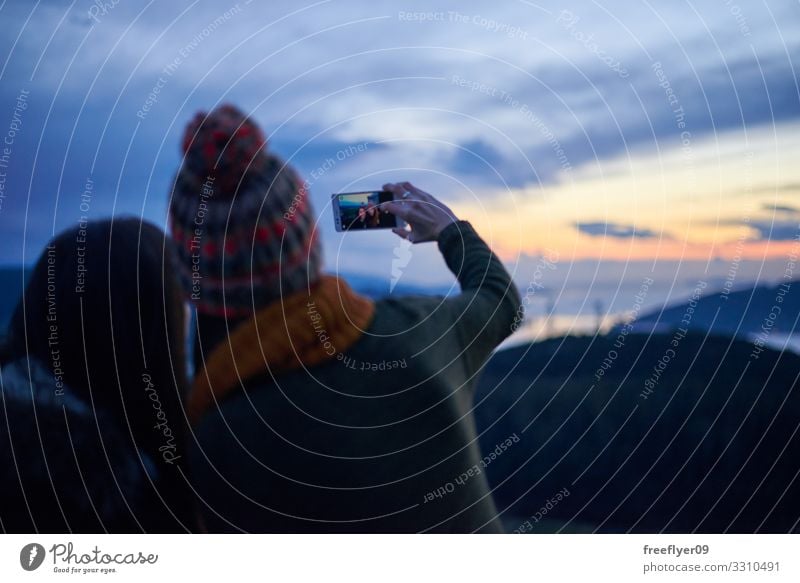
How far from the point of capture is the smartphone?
144 centimetres

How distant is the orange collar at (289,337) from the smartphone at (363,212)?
0.47ft

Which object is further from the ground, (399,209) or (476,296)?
(399,209)

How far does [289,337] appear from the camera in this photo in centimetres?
131

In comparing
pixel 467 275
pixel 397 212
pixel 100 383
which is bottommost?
pixel 100 383

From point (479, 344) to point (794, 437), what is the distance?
24.0 inches

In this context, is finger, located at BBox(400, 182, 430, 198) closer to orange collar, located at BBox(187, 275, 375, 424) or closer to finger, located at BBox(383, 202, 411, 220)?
finger, located at BBox(383, 202, 411, 220)

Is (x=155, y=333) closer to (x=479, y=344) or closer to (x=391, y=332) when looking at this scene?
(x=391, y=332)

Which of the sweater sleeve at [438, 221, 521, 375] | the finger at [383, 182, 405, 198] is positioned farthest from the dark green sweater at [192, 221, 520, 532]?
the finger at [383, 182, 405, 198]

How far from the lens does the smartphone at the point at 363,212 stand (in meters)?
1.44

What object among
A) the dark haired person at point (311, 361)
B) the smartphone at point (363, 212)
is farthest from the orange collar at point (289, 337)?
the smartphone at point (363, 212)

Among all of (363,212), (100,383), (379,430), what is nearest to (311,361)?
(379,430)

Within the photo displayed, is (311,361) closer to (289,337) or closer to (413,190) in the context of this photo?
(289,337)

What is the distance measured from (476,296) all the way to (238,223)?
385mm
